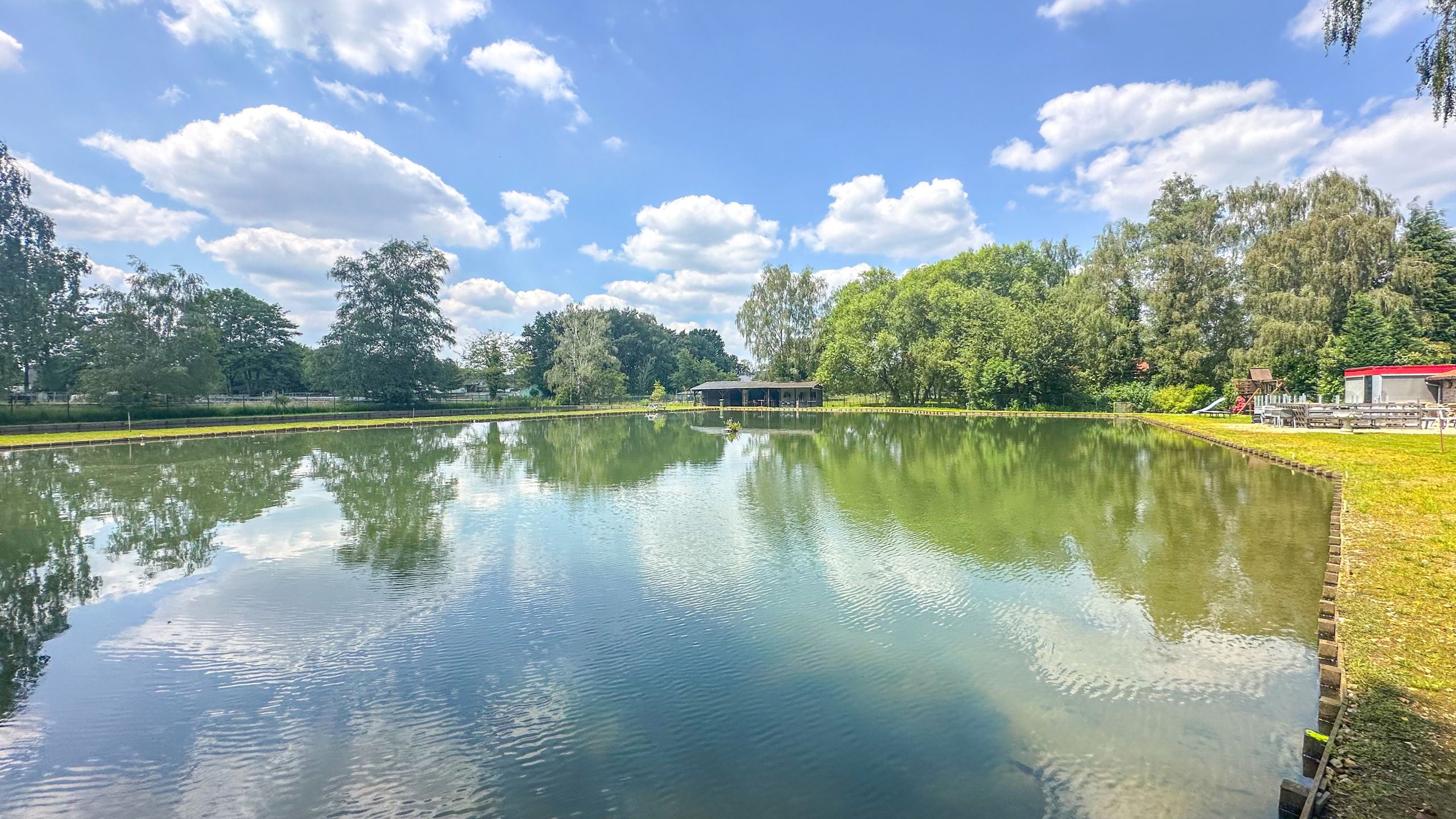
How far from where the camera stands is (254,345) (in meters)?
56.6

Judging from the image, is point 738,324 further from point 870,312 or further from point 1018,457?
point 1018,457

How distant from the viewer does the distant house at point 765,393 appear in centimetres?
6034

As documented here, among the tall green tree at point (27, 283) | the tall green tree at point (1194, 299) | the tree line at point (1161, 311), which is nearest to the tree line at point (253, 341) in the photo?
the tall green tree at point (27, 283)

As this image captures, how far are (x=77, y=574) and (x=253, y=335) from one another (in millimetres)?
59648

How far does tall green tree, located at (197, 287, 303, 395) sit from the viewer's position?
179 feet

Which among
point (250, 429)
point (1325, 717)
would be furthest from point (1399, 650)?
point (250, 429)

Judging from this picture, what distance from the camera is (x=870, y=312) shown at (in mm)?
58125

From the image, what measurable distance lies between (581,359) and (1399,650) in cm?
5715

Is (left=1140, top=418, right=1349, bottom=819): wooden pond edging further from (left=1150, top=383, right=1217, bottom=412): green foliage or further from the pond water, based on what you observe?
(left=1150, top=383, right=1217, bottom=412): green foliage

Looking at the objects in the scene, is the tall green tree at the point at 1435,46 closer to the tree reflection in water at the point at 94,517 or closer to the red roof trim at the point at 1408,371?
the tree reflection in water at the point at 94,517

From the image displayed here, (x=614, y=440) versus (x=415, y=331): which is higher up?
(x=415, y=331)

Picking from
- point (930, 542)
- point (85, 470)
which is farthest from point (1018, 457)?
point (85, 470)

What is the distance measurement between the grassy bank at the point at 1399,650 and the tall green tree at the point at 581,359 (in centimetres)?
5315

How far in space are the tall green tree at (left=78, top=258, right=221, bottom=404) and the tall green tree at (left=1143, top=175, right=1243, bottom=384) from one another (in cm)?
5959
